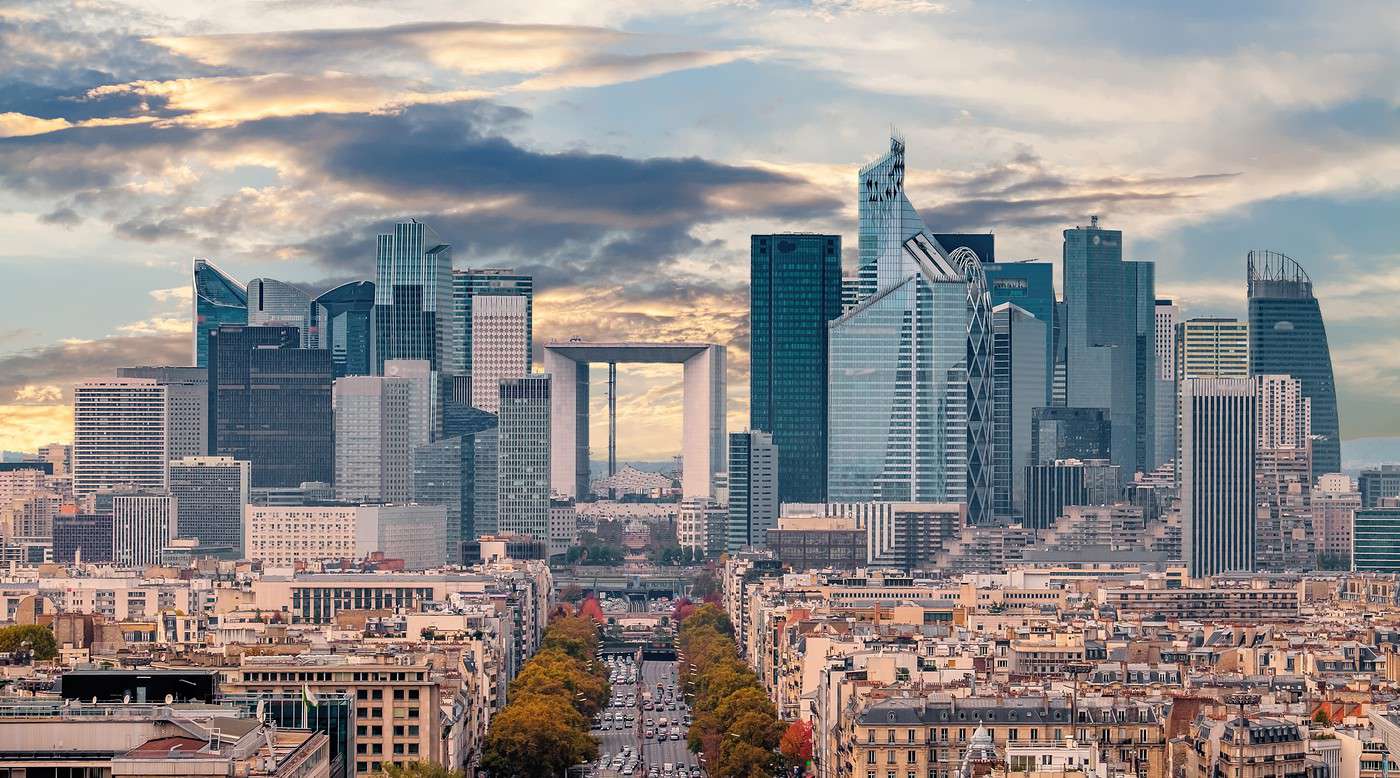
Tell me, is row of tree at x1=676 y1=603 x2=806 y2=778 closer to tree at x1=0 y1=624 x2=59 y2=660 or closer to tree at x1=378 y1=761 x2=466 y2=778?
tree at x1=378 y1=761 x2=466 y2=778

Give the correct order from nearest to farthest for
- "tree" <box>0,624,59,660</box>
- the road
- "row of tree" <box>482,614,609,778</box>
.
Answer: "row of tree" <box>482,614,609,778</box>
"tree" <box>0,624,59,660</box>
the road

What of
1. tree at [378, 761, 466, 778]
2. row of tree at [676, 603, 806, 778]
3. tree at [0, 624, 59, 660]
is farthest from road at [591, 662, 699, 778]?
tree at [378, 761, 466, 778]

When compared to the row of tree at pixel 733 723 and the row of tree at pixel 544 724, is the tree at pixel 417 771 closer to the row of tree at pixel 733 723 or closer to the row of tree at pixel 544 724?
the row of tree at pixel 544 724

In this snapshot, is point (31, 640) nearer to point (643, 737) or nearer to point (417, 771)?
point (643, 737)

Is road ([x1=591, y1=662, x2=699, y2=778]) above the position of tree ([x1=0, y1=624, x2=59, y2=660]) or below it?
below

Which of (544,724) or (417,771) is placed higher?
(417,771)

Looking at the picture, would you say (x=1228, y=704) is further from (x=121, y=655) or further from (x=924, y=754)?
(x=121, y=655)

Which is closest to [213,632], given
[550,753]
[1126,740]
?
[550,753]

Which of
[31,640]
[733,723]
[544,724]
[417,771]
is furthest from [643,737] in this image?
[417,771]
